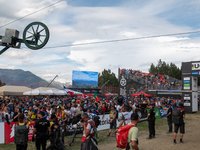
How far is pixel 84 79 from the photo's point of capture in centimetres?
5731

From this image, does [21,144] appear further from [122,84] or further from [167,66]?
[167,66]

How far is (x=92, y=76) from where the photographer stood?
2329 inches

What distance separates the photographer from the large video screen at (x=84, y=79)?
183ft

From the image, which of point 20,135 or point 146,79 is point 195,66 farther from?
point 146,79

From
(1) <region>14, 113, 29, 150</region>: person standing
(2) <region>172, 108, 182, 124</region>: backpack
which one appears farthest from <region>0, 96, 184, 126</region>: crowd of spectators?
(2) <region>172, 108, 182, 124</region>: backpack

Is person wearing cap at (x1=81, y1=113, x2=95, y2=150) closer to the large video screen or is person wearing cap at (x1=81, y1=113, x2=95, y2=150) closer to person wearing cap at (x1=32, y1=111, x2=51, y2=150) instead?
person wearing cap at (x1=32, y1=111, x2=51, y2=150)

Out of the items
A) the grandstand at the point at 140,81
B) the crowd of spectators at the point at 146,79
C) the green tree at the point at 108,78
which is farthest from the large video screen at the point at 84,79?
the green tree at the point at 108,78

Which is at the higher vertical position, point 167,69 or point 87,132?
point 167,69

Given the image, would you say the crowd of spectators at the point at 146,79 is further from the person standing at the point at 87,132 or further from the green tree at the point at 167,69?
the person standing at the point at 87,132

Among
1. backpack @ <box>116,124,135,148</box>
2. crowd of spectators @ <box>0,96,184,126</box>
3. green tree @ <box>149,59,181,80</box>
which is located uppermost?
green tree @ <box>149,59,181,80</box>

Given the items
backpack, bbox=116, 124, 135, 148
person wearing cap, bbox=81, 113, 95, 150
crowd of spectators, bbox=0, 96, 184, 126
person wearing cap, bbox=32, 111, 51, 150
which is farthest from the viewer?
crowd of spectators, bbox=0, 96, 184, 126

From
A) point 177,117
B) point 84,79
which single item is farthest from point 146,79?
point 177,117

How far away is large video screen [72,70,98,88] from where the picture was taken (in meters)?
55.7

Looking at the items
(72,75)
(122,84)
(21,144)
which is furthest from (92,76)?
(21,144)
